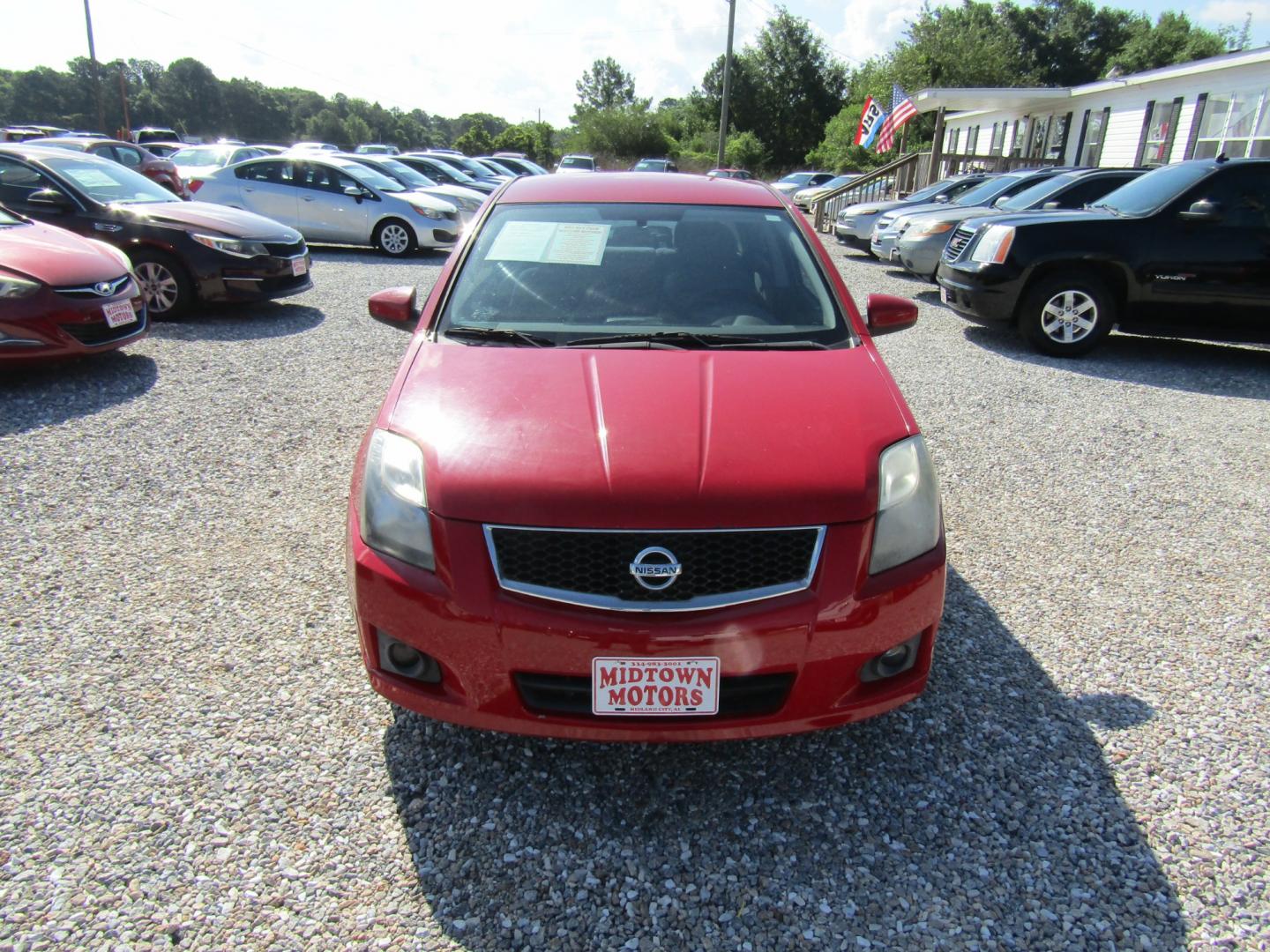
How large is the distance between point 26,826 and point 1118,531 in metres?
4.32

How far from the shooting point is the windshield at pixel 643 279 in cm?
286

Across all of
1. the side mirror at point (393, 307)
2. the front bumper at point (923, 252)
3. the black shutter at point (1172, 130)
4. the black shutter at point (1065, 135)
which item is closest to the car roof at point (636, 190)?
the side mirror at point (393, 307)

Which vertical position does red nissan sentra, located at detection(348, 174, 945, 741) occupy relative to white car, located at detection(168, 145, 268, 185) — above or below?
below

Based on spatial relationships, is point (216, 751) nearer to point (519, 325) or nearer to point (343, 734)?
point (343, 734)

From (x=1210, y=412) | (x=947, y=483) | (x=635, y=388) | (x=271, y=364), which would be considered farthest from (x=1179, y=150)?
(x=635, y=388)

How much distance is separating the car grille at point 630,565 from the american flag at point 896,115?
21899 millimetres

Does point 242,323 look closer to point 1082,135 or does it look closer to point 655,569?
point 655,569

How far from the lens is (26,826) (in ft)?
6.81

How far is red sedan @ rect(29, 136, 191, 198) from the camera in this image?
13.7 m

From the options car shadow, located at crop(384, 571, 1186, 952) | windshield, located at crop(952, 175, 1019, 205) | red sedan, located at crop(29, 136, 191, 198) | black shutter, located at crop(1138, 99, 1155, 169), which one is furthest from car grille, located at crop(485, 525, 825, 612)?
black shutter, located at crop(1138, 99, 1155, 169)

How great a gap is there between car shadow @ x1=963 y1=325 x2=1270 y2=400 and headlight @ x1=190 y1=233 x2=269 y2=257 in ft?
22.6

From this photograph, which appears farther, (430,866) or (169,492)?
(169,492)

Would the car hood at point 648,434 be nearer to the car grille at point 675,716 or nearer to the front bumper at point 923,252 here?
the car grille at point 675,716

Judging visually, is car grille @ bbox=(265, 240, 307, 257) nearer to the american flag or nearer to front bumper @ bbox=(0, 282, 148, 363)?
front bumper @ bbox=(0, 282, 148, 363)
